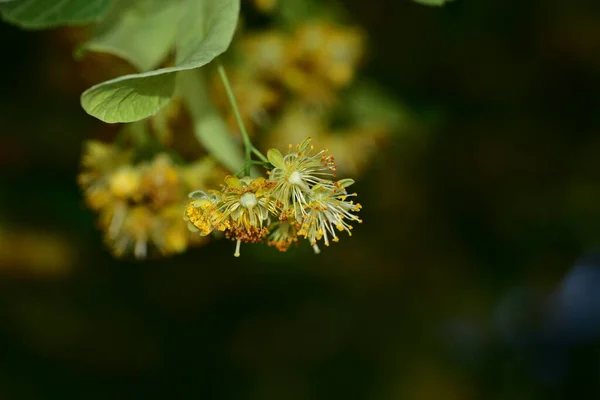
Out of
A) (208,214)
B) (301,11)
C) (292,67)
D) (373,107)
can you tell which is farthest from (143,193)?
(373,107)

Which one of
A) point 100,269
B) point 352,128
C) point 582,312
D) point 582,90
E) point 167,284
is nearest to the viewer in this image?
point 352,128

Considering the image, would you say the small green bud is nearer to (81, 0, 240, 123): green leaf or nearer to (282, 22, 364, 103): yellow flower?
(81, 0, 240, 123): green leaf

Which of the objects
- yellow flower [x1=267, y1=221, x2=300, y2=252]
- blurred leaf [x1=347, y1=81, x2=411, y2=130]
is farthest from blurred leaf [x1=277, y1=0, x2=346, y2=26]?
yellow flower [x1=267, y1=221, x2=300, y2=252]

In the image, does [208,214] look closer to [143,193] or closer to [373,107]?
[143,193]

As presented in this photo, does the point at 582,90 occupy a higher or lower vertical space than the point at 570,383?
higher

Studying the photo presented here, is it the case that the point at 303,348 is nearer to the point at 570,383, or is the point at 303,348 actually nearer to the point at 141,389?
the point at 141,389

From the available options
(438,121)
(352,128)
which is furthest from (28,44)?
(438,121)

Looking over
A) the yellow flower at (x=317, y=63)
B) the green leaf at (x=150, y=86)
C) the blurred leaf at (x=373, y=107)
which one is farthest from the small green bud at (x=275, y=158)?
the blurred leaf at (x=373, y=107)

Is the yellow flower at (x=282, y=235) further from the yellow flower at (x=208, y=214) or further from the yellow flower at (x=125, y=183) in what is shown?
the yellow flower at (x=125, y=183)
